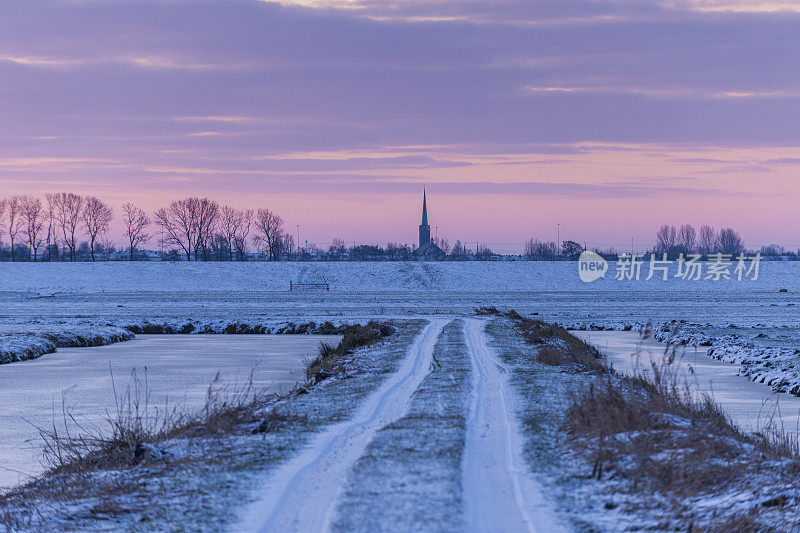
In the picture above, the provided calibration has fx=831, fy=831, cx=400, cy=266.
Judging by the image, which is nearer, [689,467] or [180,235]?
[689,467]

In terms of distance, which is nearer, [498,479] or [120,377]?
[498,479]

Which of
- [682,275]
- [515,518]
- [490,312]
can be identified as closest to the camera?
[515,518]

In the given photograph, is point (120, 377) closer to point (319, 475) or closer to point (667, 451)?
point (319, 475)

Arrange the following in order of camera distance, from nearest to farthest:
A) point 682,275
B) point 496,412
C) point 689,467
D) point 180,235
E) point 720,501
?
point 720,501, point 689,467, point 496,412, point 682,275, point 180,235

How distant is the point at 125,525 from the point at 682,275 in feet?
460

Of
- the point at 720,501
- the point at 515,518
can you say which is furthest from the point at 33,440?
the point at 720,501

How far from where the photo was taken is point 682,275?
456 ft

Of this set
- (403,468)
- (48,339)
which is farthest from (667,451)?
(48,339)

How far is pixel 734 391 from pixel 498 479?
593 inches

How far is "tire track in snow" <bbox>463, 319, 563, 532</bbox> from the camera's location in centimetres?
751

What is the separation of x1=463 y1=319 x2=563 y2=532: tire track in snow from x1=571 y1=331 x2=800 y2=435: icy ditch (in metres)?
2.35

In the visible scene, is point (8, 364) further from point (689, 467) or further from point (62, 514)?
point (689, 467)

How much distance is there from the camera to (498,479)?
891cm

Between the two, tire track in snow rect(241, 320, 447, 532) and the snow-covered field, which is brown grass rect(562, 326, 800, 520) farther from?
the snow-covered field
